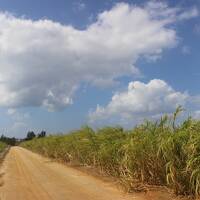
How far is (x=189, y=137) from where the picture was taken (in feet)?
35.2

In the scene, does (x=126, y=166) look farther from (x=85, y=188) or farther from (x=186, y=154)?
(x=186, y=154)

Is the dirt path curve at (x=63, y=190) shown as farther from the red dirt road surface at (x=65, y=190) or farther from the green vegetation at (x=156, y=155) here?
the green vegetation at (x=156, y=155)

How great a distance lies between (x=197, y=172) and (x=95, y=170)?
10.4m

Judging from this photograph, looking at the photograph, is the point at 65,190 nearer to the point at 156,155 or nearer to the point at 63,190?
the point at 63,190

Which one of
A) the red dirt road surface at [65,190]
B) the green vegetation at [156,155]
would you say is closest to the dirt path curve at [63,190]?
the red dirt road surface at [65,190]

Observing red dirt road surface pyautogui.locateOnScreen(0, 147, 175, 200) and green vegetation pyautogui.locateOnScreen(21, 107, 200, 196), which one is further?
red dirt road surface pyautogui.locateOnScreen(0, 147, 175, 200)

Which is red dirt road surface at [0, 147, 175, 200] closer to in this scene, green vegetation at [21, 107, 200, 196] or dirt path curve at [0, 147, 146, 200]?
dirt path curve at [0, 147, 146, 200]

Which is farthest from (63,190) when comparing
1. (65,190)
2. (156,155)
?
(156,155)

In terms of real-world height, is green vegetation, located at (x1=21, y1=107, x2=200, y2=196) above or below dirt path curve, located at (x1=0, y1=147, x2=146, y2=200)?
above

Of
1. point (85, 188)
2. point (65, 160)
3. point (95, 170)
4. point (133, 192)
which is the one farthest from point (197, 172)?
point (65, 160)

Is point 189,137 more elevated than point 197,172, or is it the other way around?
point 189,137

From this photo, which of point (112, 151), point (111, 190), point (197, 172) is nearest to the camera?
point (197, 172)

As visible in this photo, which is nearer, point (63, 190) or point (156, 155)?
point (156, 155)

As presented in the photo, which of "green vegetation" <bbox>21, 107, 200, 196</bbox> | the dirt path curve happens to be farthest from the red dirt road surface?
"green vegetation" <bbox>21, 107, 200, 196</bbox>
